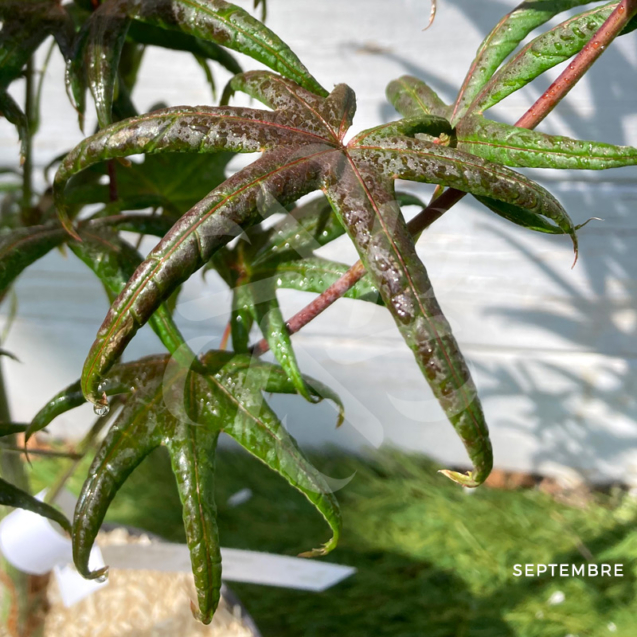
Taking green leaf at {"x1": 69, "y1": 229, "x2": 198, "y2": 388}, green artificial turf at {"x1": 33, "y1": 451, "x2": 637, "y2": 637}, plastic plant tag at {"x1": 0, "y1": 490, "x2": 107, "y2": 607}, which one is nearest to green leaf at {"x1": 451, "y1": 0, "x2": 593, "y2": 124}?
green leaf at {"x1": 69, "y1": 229, "x2": 198, "y2": 388}

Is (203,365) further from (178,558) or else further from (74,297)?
(74,297)

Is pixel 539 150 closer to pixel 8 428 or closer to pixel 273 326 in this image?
pixel 273 326

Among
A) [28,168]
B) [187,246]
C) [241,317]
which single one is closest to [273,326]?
[241,317]

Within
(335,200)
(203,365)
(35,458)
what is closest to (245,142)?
(335,200)

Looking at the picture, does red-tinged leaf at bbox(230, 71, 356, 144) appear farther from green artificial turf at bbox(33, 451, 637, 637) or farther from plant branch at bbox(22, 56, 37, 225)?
green artificial turf at bbox(33, 451, 637, 637)

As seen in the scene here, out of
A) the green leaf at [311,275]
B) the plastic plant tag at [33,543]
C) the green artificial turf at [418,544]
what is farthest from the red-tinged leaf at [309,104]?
the green artificial turf at [418,544]
